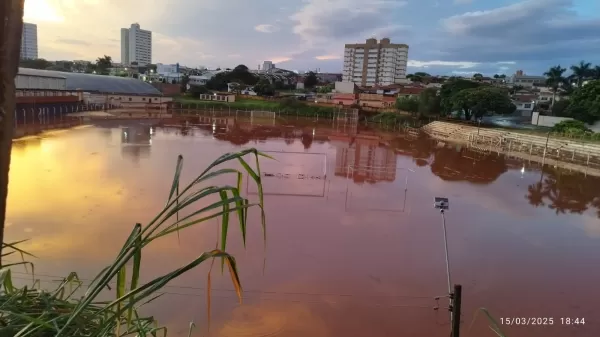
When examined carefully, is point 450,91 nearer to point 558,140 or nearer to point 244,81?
point 558,140

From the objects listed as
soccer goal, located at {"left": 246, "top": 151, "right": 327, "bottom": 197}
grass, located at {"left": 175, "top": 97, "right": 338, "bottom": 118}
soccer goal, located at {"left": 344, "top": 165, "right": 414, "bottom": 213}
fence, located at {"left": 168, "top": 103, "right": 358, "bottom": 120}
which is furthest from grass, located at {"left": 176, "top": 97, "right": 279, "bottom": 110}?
soccer goal, located at {"left": 344, "top": 165, "right": 414, "bottom": 213}

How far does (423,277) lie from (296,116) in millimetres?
35470

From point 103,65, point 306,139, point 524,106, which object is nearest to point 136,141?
point 306,139

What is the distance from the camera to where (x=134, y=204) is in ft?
30.7

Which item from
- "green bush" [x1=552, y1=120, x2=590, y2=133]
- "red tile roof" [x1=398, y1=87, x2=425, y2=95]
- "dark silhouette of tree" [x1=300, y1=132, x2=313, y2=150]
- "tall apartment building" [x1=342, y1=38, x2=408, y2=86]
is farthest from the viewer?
"tall apartment building" [x1=342, y1=38, x2=408, y2=86]

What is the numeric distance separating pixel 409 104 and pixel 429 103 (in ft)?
8.36

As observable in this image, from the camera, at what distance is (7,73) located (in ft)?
3.83

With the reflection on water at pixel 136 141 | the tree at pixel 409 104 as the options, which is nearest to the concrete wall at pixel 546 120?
the tree at pixel 409 104

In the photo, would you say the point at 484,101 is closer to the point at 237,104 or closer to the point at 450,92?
the point at 450,92

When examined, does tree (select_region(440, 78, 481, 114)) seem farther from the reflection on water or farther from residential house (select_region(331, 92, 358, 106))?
the reflection on water

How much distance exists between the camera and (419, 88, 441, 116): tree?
3362 cm

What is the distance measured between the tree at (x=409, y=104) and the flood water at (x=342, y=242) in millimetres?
20237

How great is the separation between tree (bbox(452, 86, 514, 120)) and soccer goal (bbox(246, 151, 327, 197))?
51.5 feet

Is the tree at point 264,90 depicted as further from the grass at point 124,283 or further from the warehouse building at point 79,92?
the grass at point 124,283
